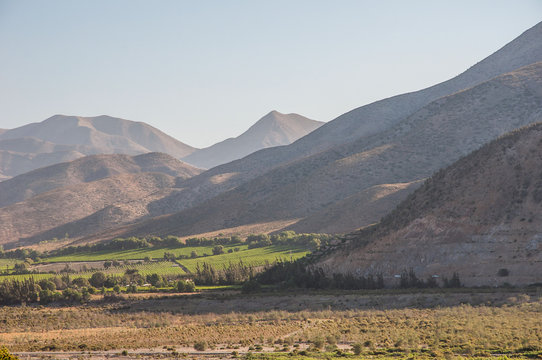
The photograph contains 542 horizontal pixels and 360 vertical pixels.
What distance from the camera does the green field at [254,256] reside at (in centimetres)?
8133

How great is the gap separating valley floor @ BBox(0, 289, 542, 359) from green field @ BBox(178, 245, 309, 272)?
82.1 ft

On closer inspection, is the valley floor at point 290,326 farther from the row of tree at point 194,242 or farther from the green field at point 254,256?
the row of tree at point 194,242

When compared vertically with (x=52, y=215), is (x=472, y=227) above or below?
below

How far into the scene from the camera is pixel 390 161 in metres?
133

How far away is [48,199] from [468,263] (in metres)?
167

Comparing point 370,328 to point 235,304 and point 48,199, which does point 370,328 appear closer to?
point 235,304

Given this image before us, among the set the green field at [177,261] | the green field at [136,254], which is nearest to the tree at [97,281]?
the green field at [177,261]

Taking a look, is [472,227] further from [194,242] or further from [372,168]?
[372,168]

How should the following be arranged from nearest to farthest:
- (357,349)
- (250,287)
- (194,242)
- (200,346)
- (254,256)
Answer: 1. (357,349)
2. (200,346)
3. (250,287)
4. (254,256)
5. (194,242)

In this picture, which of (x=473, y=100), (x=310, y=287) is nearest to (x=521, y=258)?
(x=310, y=287)

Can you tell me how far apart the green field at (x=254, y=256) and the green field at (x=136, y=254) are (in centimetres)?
753

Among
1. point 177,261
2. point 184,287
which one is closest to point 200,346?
point 184,287

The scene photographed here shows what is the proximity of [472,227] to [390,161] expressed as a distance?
73.4 m

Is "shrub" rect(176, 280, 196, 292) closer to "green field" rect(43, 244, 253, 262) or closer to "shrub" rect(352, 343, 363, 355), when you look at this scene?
"shrub" rect(352, 343, 363, 355)
